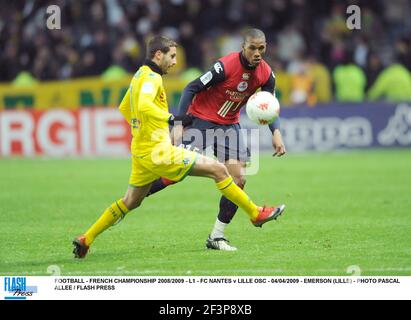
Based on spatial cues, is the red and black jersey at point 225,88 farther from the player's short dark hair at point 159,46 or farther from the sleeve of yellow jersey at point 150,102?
the sleeve of yellow jersey at point 150,102

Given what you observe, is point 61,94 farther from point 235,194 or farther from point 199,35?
point 235,194

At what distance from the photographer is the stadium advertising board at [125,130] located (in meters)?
20.7

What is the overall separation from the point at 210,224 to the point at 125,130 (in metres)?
10.0

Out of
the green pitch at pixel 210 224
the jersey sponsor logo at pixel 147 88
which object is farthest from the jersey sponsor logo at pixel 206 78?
the green pitch at pixel 210 224

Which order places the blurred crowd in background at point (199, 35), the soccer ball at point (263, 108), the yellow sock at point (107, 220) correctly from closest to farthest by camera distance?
the yellow sock at point (107, 220), the soccer ball at point (263, 108), the blurred crowd in background at point (199, 35)

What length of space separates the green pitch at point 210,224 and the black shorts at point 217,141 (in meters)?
0.93

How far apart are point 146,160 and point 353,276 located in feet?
7.21

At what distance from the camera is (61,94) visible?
22.6 m

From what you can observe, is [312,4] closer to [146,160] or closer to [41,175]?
[41,175]

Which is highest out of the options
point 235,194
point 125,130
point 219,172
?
point 219,172

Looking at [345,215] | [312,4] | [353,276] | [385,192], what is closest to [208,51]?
[312,4]

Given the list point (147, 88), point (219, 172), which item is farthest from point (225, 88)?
point (147, 88)

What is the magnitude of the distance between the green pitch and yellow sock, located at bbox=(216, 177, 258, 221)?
46 centimetres

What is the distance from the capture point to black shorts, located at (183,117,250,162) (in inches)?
385
